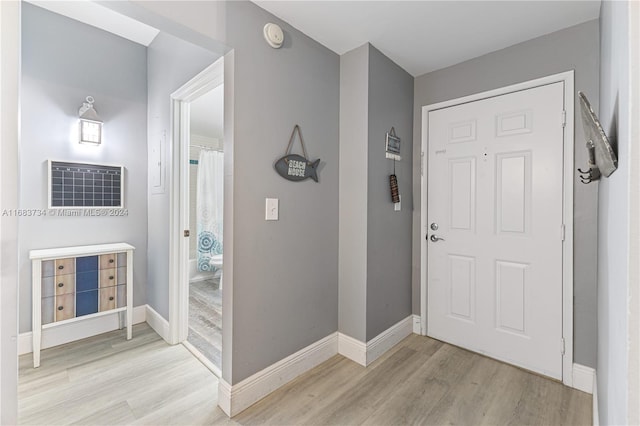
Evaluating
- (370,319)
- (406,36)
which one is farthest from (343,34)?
(370,319)

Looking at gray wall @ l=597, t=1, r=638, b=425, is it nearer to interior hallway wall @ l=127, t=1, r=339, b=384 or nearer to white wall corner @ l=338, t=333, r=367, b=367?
white wall corner @ l=338, t=333, r=367, b=367

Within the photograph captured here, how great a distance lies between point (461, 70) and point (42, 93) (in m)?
3.43

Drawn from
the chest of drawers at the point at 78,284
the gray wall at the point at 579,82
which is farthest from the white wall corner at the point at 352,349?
the chest of drawers at the point at 78,284

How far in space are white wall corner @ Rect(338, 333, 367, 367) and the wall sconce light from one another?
267 cm

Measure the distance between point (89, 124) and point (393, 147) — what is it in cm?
258

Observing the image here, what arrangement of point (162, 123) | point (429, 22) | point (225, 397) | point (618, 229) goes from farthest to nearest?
point (162, 123)
point (429, 22)
point (225, 397)
point (618, 229)

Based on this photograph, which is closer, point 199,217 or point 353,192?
point 353,192

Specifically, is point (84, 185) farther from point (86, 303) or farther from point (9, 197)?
point (9, 197)

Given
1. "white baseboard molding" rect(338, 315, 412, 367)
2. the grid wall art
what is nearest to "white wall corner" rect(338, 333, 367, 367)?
"white baseboard molding" rect(338, 315, 412, 367)

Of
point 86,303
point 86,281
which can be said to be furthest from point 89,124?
point 86,303

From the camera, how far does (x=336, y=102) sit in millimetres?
2365

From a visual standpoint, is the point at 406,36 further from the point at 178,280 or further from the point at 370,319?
the point at 178,280

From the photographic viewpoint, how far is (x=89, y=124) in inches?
97.0

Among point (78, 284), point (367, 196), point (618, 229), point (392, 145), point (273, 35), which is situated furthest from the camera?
point (392, 145)
